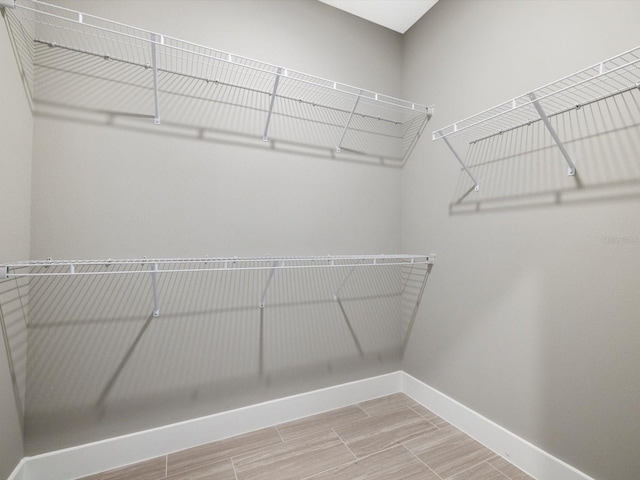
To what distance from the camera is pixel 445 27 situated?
1825 mm

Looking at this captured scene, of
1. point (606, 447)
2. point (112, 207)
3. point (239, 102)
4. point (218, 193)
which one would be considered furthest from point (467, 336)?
point (112, 207)

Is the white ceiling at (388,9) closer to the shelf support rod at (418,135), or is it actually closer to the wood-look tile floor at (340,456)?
the shelf support rod at (418,135)

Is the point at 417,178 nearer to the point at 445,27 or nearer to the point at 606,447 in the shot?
the point at 445,27

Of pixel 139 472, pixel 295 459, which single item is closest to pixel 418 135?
pixel 295 459

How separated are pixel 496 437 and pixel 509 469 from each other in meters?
0.13

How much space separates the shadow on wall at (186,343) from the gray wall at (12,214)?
0.08m

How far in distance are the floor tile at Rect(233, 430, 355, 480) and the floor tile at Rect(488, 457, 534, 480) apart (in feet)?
2.17

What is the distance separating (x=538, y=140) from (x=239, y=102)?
1457 mm

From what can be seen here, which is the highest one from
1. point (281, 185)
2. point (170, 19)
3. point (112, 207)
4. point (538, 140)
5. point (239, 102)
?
point (170, 19)

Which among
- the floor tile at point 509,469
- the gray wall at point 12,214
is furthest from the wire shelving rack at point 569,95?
the gray wall at point 12,214

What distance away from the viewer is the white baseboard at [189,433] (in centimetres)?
129

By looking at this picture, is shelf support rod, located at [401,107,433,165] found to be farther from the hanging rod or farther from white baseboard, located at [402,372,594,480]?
white baseboard, located at [402,372,594,480]

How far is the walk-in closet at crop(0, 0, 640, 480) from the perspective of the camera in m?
1.15

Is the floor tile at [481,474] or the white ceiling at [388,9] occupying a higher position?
the white ceiling at [388,9]
